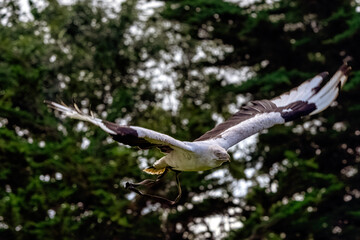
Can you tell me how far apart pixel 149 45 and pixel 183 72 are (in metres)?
1.59

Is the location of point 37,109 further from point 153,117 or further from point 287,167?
point 287,167

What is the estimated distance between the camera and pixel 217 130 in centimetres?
835

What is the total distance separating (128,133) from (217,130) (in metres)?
2.40

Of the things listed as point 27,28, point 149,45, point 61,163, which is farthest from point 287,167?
point 27,28

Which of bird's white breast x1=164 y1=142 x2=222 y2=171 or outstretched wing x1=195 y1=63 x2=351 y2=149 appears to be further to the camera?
outstretched wing x1=195 y1=63 x2=351 y2=149

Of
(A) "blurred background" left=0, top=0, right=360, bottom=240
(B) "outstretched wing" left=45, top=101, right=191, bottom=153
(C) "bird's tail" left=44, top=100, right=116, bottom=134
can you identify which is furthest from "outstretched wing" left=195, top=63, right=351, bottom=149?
(A) "blurred background" left=0, top=0, right=360, bottom=240

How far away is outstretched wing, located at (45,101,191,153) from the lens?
607 centimetres

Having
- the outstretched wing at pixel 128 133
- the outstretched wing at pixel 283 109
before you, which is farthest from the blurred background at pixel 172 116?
the outstretched wing at pixel 128 133

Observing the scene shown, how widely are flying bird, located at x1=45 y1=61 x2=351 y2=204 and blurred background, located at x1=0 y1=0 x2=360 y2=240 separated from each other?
4.94 meters

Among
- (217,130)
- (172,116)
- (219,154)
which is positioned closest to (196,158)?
(219,154)

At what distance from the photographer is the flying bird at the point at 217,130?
20.4 ft

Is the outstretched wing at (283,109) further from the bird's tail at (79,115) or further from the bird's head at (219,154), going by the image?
the bird's tail at (79,115)

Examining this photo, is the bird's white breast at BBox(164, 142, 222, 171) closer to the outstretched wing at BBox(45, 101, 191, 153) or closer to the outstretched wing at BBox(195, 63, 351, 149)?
the outstretched wing at BBox(45, 101, 191, 153)

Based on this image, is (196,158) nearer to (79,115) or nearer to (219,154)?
(219,154)
